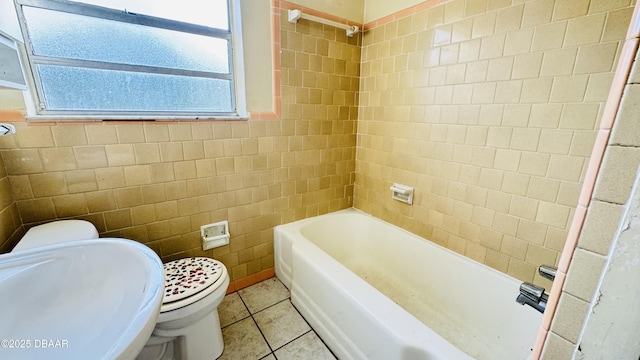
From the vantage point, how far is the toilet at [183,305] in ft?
3.82

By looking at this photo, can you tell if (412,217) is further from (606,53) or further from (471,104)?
(606,53)

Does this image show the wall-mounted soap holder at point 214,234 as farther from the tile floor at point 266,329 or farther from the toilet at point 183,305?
the tile floor at point 266,329

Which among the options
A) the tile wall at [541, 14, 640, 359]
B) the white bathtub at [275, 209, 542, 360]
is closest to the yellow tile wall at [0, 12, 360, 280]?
the white bathtub at [275, 209, 542, 360]

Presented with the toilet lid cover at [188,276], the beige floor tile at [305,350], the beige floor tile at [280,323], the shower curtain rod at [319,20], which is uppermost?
the shower curtain rod at [319,20]

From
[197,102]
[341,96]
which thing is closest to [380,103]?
[341,96]

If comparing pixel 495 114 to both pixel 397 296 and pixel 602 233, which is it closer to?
pixel 602 233

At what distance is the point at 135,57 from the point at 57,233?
A: 0.98 meters

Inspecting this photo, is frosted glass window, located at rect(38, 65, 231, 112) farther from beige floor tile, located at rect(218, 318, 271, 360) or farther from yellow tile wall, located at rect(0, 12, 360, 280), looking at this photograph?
beige floor tile, located at rect(218, 318, 271, 360)

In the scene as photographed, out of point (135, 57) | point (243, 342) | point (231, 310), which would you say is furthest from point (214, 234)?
point (135, 57)

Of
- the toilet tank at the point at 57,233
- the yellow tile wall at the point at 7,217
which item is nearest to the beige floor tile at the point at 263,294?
the toilet tank at the point at 57,233

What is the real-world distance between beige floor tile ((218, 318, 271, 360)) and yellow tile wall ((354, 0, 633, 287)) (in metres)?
1.28

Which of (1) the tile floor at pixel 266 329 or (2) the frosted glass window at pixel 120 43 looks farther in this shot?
(1) the tile floor at pixel 266 329

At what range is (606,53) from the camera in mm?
1037

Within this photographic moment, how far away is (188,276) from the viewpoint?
1380 millimetres
